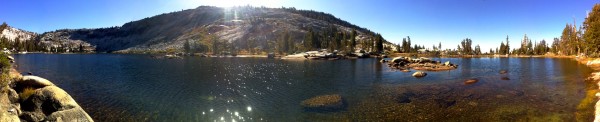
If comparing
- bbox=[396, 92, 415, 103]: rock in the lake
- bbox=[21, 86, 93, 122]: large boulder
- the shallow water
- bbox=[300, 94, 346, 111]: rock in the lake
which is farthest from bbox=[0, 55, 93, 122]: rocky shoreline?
bbox=[396, 92, 415, 103]: rock in the lake

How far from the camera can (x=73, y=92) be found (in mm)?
46406

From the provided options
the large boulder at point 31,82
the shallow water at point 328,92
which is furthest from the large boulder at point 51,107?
the shallow water at point 328,92

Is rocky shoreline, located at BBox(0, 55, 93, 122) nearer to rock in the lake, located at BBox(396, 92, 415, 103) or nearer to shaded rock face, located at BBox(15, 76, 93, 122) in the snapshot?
shaded rock face, located at BBox(15, 76, 93, 122)

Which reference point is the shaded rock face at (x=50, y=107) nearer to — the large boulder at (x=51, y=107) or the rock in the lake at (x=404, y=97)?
the large boulder at (x=51, y=107)

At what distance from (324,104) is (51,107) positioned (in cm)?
2449

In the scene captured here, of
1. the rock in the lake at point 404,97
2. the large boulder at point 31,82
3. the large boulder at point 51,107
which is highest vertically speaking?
the large boulder at point 31,82

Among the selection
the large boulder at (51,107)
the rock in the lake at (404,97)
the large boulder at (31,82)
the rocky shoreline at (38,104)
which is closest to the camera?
the rocky shoreline at (38,104)

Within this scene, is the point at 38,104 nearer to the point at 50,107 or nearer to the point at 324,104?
the point at 50,107

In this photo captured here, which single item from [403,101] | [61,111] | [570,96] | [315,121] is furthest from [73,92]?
[570,96]

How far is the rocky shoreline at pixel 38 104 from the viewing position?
866 inches

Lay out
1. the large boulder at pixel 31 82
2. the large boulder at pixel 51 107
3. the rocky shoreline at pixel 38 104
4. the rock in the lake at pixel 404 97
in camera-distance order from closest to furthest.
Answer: the rocky shoreline at pixel 38 104 → the large boulder at pixel 51 107 → the large boulder at pixel 31 82 → the rock in the lake at pixel 404 97

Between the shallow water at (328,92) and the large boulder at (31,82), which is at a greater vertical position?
the large boulder at (31,82)

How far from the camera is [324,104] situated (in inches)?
1417

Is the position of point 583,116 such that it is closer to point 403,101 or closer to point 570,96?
point 570,96
